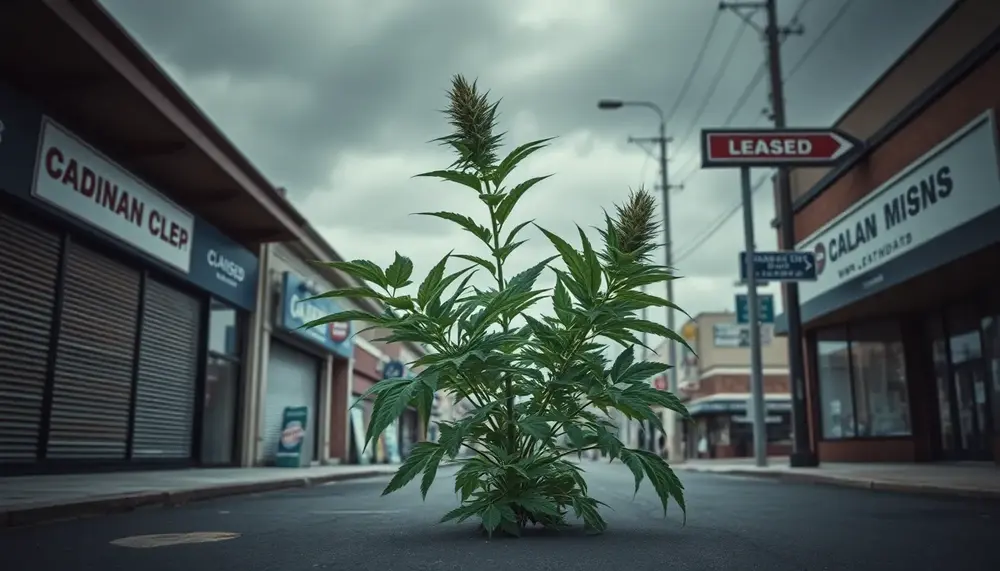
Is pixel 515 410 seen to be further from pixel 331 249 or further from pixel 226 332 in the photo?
pixel 331 249

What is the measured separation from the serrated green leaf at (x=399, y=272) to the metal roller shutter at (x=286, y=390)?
53.3 feet

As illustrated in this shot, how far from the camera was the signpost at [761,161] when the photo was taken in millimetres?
17609

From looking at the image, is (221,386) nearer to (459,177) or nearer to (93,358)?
(93,358)

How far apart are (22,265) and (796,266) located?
13764mm

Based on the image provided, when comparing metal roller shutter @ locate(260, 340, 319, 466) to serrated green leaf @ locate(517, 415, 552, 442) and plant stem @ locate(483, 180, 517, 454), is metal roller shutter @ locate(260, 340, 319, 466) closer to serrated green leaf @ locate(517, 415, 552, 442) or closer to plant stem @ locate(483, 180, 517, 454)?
plant stem @ locate(483, 180, 517, 454)

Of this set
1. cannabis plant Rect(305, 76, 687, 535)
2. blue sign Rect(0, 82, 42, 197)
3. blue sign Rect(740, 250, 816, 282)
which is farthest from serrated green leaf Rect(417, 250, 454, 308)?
blue sign Rect(740, 250, 816, 282)

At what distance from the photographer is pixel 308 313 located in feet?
74.7

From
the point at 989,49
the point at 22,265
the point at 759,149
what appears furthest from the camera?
the point at 759,149

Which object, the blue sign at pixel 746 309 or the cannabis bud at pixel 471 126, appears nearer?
the cannabis bud at pixel 471 126

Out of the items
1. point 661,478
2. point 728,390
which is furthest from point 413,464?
point 728,390

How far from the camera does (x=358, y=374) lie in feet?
102

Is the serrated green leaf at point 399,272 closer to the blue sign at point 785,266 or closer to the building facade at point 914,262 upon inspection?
the building facade at point 914,262

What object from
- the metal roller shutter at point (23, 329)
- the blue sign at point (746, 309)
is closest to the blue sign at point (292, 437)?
the metal roller shutter at point (23, 329)

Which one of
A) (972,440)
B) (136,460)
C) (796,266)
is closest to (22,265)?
(136,460)
